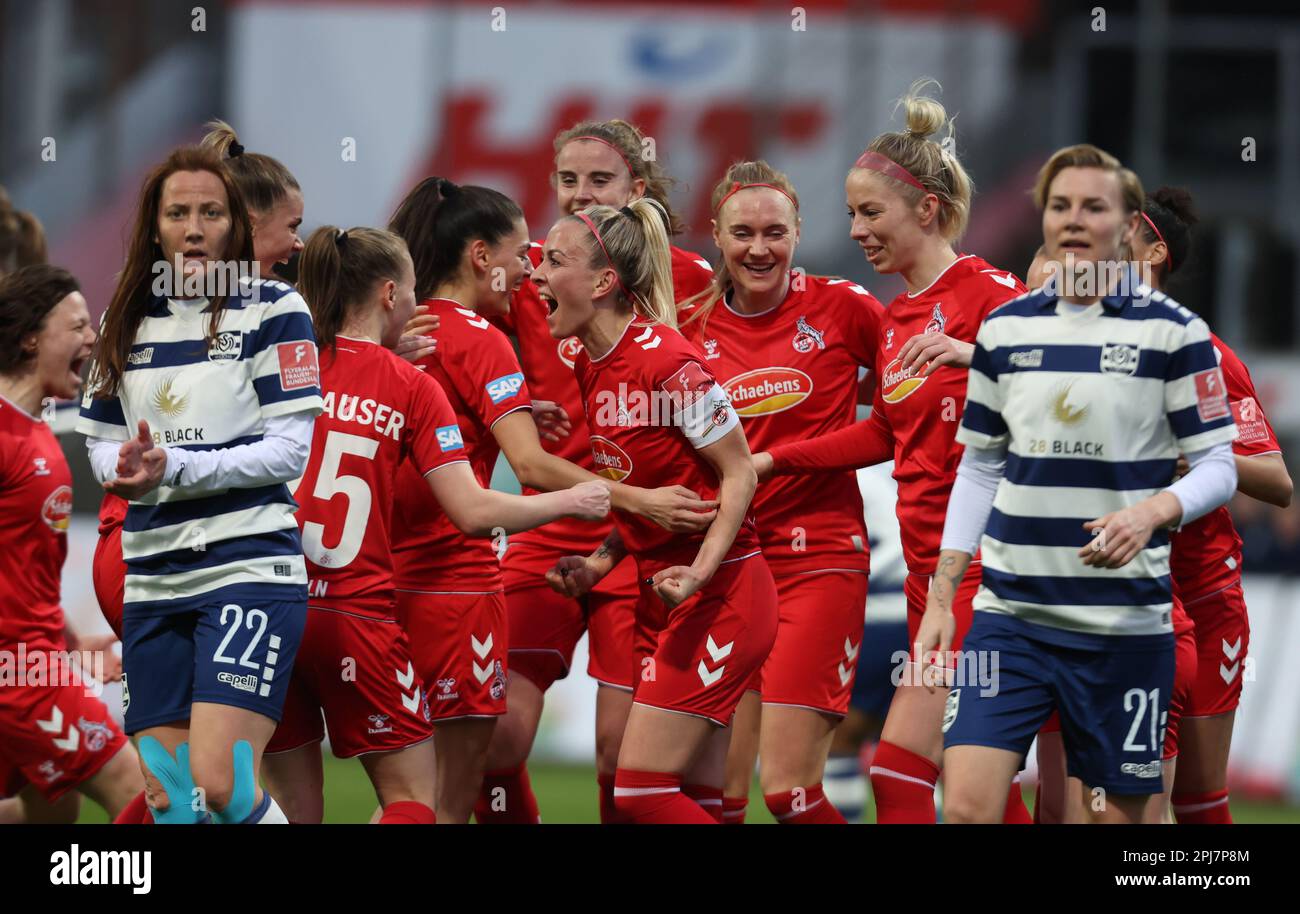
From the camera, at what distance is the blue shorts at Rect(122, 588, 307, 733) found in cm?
448

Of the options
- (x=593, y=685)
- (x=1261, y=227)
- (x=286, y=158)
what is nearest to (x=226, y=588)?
(x=593, y=685)

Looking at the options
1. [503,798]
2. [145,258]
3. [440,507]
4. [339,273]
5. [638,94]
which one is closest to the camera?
[145,258]

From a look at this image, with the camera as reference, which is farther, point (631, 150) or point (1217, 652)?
point (631, 150)

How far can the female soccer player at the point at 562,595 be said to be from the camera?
5.81 meters

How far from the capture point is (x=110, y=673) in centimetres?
600

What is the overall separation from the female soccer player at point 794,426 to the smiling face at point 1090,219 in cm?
145

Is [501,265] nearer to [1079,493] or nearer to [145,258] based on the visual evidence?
[145,258]

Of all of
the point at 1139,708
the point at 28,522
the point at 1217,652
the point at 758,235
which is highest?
the point at 758,235

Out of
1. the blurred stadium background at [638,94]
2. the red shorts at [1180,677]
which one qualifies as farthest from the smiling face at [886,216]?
the blurred stadium background at [638,94]

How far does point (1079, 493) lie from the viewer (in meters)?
4.36

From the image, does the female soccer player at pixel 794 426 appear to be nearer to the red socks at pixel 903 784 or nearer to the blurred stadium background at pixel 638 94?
the red socks at pixel 903 784

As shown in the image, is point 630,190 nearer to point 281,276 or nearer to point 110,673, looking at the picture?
point 281,276

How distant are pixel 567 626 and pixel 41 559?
71.4 inches

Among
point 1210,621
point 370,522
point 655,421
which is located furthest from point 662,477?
point 1210,621
